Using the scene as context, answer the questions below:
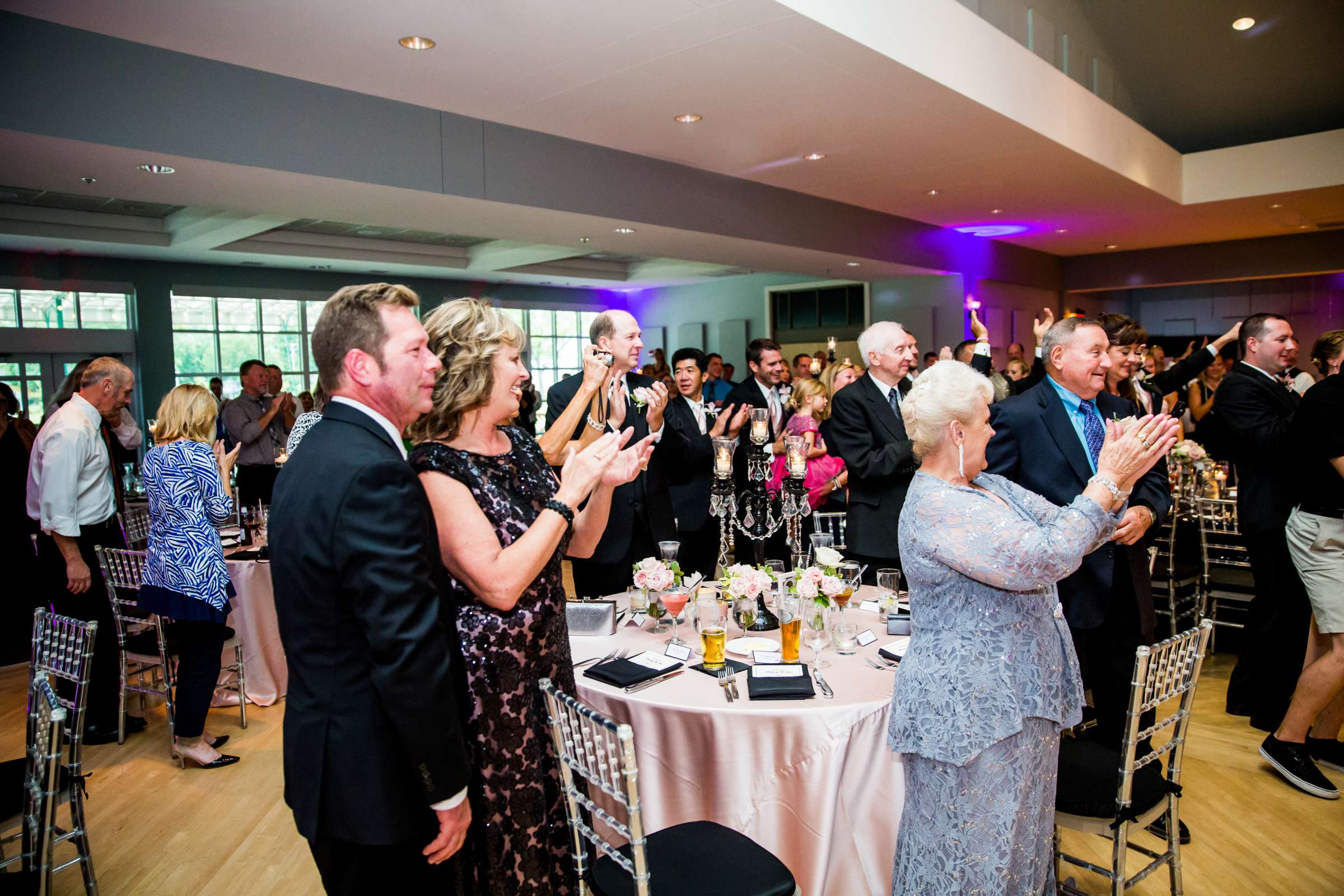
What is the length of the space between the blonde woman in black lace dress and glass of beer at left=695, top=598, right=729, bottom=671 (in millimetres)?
573

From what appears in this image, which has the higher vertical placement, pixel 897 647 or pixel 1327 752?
pixel 897 647

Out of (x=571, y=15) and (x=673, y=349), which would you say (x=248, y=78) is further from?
(x=673, y=349)

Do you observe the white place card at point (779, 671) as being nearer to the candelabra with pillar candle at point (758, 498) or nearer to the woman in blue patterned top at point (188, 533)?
the candelabra with pillar candle at point (758, 498)

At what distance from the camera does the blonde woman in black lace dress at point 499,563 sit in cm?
177

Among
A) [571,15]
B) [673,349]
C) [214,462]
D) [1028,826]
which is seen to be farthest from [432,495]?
[673,349]

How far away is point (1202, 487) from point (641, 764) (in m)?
5.17

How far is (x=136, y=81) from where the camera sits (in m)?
4.16

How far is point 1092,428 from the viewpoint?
10.1ft

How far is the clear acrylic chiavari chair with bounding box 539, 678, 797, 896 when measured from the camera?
1.75m

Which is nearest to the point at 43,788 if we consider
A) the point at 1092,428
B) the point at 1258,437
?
the point at 1092,428

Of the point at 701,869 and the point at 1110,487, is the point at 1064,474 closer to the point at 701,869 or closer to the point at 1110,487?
the point at 1110,487

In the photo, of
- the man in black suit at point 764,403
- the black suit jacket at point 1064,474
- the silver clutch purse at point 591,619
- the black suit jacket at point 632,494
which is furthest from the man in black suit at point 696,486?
the black suit jacket at point 1064,474

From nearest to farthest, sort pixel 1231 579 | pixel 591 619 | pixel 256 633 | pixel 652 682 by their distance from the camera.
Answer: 1. pixel 652 682
2. pixel 591 619
3. pixel 256 633
4. pixel 1231 579

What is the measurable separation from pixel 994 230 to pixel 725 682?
9.87 m
